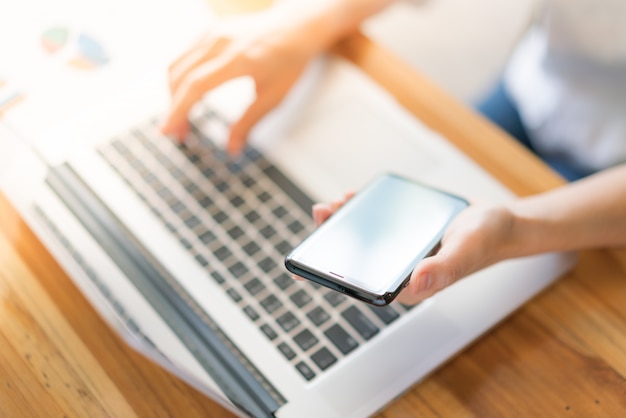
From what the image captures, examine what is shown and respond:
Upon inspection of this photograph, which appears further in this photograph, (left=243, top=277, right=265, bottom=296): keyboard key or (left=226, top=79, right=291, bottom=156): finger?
(left=226, top=79, right=291, bottom=156): finger

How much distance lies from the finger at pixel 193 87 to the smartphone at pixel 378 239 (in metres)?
0.20

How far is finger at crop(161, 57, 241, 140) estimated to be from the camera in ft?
2.30

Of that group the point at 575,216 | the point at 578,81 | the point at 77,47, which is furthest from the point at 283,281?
the point at 578,81

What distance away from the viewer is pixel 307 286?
0.61 meters

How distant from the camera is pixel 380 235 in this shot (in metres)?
0.57

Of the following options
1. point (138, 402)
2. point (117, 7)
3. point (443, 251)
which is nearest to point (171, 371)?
point (138, 402)

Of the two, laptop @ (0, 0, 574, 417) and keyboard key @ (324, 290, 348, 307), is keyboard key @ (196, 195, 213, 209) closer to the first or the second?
laptop @ (0, 0, 574, 417)

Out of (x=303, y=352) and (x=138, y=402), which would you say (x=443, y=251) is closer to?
(x=303, y=352)

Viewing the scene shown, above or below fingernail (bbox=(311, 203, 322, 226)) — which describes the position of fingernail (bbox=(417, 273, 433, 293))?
below

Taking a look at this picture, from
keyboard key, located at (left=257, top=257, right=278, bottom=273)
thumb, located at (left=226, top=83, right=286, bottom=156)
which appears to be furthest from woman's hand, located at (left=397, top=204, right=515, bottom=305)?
thumb, located at (left=226, top=83, right=286, bottom=156)

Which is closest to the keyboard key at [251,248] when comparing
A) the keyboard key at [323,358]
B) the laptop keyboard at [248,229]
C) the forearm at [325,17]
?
the laptop keyboard at [248,229]

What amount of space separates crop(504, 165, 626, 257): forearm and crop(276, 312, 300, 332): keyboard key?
18cm

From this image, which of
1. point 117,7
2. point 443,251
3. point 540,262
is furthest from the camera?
point 117,7

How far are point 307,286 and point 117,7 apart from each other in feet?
1.35
